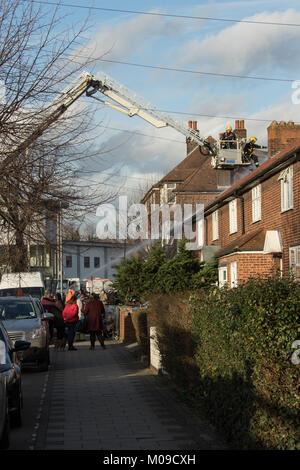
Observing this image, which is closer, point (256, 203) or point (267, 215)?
point (267, 215)

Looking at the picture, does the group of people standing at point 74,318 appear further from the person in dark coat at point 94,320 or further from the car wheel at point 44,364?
the car wheel at point 44,364

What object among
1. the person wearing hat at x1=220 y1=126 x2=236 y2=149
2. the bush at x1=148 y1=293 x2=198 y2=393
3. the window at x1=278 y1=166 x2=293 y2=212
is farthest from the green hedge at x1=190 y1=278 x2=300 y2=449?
the person wearing hat at x1=220 y1=126 x2=236 y2=149

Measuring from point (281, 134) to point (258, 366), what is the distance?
805 inches

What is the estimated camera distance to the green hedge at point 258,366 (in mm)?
5711

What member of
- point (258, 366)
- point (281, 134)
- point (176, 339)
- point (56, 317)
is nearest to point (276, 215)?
point (281, 134)

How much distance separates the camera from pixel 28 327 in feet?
50.9

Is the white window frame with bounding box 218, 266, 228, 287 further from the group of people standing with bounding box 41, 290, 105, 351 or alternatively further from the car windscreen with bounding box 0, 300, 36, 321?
the car windscreen with bounding box 0, 300, 36, 321

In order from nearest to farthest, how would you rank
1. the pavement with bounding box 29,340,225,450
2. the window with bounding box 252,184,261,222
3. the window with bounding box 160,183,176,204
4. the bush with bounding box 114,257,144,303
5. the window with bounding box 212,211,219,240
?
the pavement with bounding box 29,340,225,450 < the window with bounding box 252,184,261,222 < the bush with bounding box 114,257,144,303 < the window with bounding box 212,211,219,240 < the window with bounding box 160,183,176,204

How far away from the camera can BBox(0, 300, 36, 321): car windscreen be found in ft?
54.3

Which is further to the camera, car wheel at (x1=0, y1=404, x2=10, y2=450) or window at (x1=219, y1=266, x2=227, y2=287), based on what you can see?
window at (x1=219, y1=266, x2=227, y2=287)

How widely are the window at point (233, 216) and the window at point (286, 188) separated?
6306 mm

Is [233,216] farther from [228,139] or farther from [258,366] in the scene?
[258,366]

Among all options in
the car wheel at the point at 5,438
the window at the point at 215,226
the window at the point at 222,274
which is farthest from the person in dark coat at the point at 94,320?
the car wheel at the point at 5,438

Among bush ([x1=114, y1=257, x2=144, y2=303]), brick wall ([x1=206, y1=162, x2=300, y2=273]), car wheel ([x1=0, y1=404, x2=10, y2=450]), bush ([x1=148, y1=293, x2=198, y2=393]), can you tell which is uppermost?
brick wall ([x1=206, y1=162, x2=300, y2=273])
